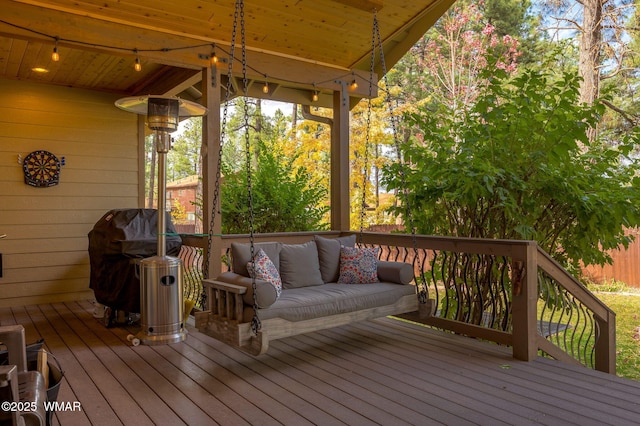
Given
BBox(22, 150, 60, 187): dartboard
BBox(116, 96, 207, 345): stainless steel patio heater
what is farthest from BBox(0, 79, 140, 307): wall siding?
BBox(116, 96, 207, 345): stainless steel patio heater

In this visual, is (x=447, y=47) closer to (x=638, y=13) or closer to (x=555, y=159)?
(x=638, y=13)

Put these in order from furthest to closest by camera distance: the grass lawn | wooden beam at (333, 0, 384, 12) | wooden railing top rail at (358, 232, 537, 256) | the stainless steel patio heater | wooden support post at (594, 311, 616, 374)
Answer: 1. the grass lawn
2. wooden beam at (333, 0, 384, 12)
3. wooden support post at (594, 311, 616, 374)
4. the stainless steel patio heater
5. wooden railing top rail at (358, 232, 537, 256)

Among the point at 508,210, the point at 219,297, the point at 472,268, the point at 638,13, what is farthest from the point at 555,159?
the point at 638,13

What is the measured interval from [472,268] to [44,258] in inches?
206

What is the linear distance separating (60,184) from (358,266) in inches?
167

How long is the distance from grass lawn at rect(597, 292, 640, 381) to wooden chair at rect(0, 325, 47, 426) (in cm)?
649

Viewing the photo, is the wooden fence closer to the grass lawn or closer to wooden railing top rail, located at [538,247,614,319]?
the grass lawn

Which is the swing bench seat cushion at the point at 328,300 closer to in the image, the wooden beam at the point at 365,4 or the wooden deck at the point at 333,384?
the wooden deck at the point at 333,384

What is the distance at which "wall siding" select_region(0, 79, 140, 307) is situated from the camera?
5.94 m

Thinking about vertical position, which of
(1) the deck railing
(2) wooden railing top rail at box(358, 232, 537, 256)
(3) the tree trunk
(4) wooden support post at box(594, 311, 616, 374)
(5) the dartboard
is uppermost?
(3) the tree trunk

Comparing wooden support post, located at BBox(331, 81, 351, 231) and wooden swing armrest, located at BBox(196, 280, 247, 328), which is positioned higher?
wooden support post, located at BBox(331, 81, 351, 231)

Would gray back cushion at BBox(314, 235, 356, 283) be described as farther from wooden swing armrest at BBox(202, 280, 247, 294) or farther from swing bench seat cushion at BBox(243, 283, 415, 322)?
wooden swing armrest at BBox(202, 280, 247, 294)

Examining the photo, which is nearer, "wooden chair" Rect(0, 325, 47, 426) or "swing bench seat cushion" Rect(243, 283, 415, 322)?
"wooden chair" Rect(0, 325, 47, 426)

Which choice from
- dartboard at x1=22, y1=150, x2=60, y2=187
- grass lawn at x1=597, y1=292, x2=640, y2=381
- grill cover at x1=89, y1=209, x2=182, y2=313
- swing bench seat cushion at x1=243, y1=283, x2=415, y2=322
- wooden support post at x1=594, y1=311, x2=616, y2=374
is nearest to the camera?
swing bench seat cushion at x1=243, y1=283, x2=415, y2=322
